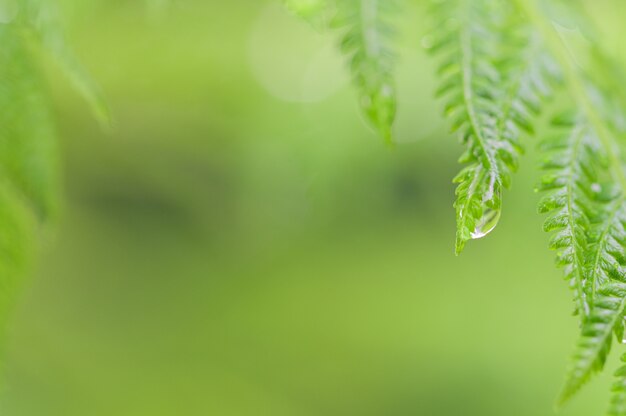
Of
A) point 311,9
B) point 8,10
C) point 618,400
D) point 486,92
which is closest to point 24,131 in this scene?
point 8,10

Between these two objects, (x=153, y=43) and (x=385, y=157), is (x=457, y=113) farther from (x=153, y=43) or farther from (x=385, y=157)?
(x=153, y=43)

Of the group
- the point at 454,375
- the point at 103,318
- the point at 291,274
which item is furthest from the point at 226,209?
the point at 454,375

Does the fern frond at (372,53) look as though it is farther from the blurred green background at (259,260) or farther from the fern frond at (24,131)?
the blurred green background at (259,260)

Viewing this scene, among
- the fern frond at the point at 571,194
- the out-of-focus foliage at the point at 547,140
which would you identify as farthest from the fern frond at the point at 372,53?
the fern frond at the point at 571,194

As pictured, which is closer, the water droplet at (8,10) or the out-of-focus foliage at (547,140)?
the out-of-focus foliage at (547,140)

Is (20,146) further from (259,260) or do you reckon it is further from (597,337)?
(259,260)

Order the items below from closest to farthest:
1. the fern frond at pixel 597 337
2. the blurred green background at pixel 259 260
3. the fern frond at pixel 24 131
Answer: the fern frond at pixel 597 337
the fern frond at pixel 24 131
the blurred green background at pixel 259 260
